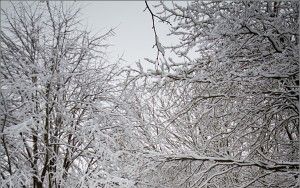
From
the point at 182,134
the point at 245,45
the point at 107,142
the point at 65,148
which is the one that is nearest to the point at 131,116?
the point at 107,142

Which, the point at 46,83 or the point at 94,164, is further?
the point at 94,164

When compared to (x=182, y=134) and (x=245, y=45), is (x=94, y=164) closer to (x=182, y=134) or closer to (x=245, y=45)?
(x=182, y=134)

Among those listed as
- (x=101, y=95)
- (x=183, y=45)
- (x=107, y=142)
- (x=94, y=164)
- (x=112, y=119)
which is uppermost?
(x=183, y=45)

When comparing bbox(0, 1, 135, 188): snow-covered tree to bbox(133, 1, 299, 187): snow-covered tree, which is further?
bbox(0, 1, 135, 188): snow-covered tree

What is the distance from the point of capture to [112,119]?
5.94 m

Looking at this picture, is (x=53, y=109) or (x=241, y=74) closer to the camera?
(x=241, y=74)

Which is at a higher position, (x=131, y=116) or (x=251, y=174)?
(x=131, y=116)

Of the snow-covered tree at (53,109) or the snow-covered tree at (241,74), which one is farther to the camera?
the snow-covered tree at (53,109)

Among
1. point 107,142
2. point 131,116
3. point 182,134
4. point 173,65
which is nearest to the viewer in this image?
point 173,65

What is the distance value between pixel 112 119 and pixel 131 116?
1.37 ft

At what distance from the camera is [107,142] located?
5227 mm

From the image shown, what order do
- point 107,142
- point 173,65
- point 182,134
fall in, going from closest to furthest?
point 173,65 → point 107,142 → point 182,134

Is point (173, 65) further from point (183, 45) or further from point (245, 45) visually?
point (245, 45)

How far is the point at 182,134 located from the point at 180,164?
4001 mm
